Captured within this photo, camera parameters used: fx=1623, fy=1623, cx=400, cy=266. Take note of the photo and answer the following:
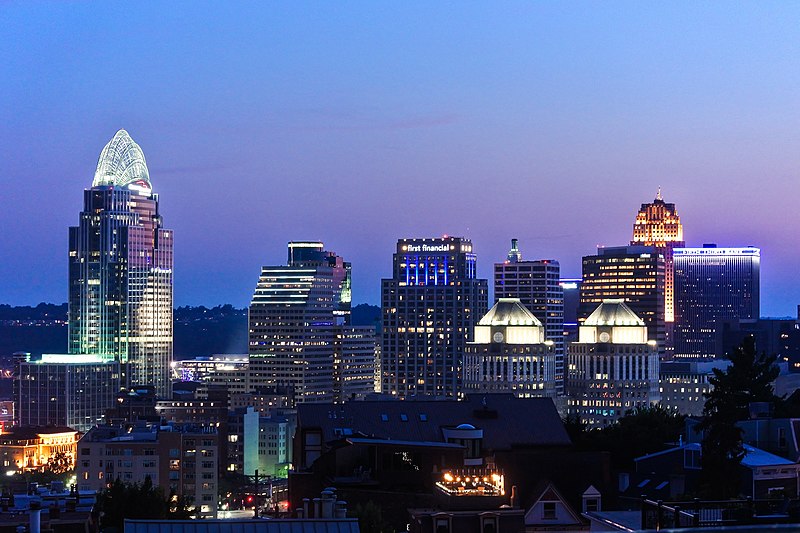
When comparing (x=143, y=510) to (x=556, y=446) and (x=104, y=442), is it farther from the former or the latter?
(x=104, y=442)

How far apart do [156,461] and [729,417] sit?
9929cm

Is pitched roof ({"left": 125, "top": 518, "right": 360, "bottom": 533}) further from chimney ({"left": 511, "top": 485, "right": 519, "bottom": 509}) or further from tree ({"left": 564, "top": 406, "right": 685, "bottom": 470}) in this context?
tree ({"left": 564, "top": 406, "right": 685, "bottom": 470})

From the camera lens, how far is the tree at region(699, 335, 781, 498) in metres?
73.0

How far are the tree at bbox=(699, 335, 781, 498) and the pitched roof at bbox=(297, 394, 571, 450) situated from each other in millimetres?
8663

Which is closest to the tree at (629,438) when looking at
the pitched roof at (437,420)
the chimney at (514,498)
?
the pitched roof at (437,420)

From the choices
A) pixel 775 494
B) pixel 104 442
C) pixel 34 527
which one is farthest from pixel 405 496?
pixel 104 442

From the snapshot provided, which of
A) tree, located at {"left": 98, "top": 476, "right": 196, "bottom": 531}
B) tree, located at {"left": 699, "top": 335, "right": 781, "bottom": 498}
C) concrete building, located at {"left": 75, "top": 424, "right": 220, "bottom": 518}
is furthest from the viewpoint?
concrete building, located at {"left": 75, "top": 424, "right": 220, "bottom": 518}

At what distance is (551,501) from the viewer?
210 ft

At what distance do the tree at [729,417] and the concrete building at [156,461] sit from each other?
83.9 metres

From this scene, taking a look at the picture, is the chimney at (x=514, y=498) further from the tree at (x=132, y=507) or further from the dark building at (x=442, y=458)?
the tree at (x=132, y=507)

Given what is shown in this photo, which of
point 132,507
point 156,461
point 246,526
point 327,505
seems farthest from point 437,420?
point 156,461

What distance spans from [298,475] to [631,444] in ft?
81.2

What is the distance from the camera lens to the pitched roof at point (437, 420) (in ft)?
281

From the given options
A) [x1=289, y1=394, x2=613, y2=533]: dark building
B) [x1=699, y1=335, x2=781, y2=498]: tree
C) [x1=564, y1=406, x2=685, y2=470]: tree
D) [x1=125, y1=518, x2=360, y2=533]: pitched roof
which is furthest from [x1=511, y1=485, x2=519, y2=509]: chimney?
[x1=125, y1=518, x2=360, y2=533]: pitched roof
